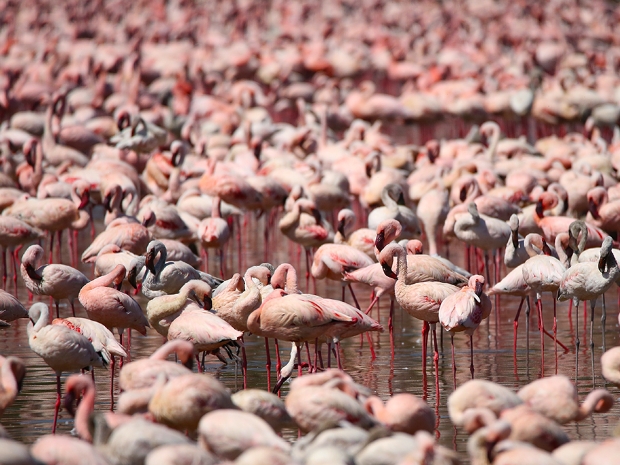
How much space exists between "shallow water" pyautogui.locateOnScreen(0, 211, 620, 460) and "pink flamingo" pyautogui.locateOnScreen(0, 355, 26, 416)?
73 centimetres

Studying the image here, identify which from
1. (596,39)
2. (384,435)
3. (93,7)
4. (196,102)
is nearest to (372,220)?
(384,435)

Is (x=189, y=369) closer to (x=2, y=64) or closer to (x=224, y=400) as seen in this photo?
(x=224, y=400)

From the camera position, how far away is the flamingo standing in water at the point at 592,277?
27.6 ft

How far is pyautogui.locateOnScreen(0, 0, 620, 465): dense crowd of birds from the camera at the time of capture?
5.88 meters

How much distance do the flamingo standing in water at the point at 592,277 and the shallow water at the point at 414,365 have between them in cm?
59

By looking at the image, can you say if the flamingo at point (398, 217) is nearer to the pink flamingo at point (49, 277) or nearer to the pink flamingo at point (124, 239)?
the pink flamingo at point (124, 239)

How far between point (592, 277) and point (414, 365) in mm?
1508

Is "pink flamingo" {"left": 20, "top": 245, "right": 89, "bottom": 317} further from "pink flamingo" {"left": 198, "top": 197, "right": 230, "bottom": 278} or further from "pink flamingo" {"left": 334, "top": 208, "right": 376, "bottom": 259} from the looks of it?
"pink flamingo" {"left": 334, "top": 208, "right": 376, "bottom": 259}

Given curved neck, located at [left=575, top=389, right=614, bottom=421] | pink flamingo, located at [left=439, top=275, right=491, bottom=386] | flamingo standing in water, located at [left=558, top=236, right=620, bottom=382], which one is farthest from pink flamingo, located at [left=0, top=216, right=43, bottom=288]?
curved neck, located at [left=575, top=389, right=614, bottom=421]

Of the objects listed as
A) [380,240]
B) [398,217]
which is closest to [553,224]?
[398,217]

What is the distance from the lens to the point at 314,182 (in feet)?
45.7

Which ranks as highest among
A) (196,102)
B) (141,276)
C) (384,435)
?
(196,102)

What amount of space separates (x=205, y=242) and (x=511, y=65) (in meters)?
16.1

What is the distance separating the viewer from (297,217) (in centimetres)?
1185
